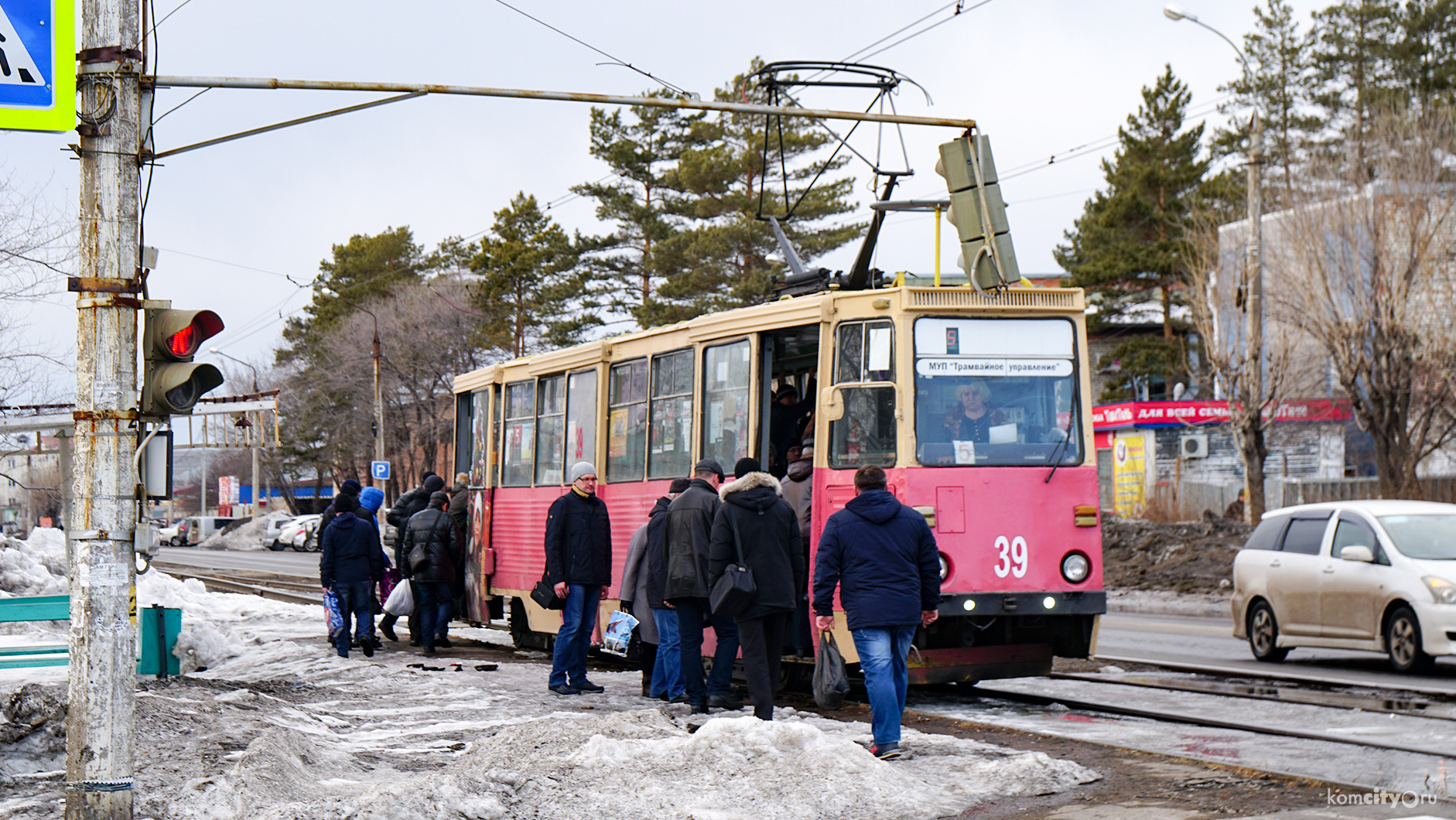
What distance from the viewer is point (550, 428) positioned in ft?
49.5

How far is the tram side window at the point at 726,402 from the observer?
1162cm

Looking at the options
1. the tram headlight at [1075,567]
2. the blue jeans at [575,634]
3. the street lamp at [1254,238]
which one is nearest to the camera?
the tram headlight at [1075,567]

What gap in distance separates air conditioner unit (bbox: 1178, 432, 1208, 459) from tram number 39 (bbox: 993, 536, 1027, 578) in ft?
110

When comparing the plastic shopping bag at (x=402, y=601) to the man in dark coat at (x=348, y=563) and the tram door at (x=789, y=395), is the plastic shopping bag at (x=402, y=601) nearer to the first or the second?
the man in dark coat at (x=348, y=563)

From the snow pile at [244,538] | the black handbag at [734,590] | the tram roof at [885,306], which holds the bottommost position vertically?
the snow pile at [244,538]

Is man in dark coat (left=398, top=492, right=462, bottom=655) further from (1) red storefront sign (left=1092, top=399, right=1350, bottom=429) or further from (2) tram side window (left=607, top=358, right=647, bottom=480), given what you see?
(1) red storefront sign (left=1092, top=399, right=1350, bottom=429)

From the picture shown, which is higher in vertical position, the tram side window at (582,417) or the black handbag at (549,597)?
the tram side window at (582,417)

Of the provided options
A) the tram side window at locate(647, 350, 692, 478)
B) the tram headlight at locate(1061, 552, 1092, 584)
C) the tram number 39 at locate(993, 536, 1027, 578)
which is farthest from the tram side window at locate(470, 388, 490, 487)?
the tram headlight at locate(1061, 552, 1092, 584)

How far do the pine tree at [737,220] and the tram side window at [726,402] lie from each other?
3010 cm

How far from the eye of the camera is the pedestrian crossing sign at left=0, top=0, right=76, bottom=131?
6.57 metres

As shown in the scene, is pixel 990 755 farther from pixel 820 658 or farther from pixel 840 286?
pixel 840 286

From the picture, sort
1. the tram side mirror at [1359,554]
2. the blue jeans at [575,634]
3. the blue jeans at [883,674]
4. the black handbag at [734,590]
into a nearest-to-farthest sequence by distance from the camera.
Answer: the blue jeans at [883,674] < the black handbag at [734,590] < the blue jeans at [575,634] < the tram side mirror at [1359,554]

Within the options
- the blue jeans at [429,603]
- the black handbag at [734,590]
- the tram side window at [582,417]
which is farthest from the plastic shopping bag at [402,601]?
the black handbag at [734,590]

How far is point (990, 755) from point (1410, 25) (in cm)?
4455
